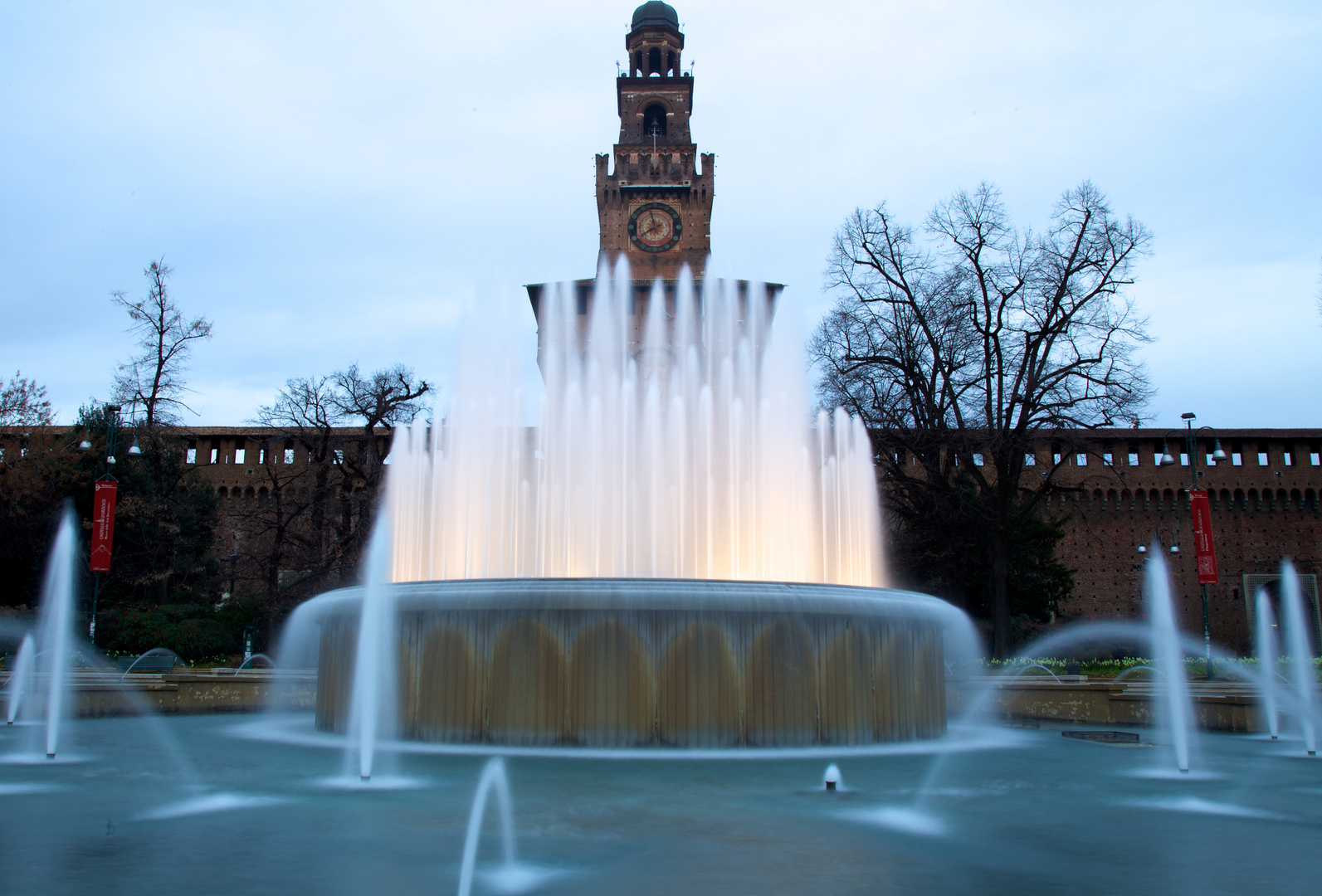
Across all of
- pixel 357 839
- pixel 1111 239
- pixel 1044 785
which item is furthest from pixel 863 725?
pixel 1111 239

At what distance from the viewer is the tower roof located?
169ft

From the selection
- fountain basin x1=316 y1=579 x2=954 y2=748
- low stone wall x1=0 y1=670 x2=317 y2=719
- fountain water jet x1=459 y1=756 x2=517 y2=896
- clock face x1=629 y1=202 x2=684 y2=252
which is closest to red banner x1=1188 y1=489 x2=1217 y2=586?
fountain basin x1=316 y1=579 x2=954 y2=748

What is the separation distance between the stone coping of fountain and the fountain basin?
12mm

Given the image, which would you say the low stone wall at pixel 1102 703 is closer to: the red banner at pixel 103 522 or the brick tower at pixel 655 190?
the red banner at pixel 103 522

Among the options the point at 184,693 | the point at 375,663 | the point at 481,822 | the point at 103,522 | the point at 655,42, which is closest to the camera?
the point at 481,822

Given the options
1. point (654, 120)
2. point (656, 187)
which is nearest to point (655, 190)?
point (656, 187)

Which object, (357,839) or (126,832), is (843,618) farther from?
(126,832)

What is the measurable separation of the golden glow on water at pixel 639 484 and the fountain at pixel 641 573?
0.10 feet

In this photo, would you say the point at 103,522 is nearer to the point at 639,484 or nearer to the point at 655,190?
the point at 639,484

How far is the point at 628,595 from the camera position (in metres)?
9.25

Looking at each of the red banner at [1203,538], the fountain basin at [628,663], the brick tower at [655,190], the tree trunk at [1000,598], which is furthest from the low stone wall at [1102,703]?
the brick tower at [655,190]

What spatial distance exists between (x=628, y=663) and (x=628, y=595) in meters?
0.65

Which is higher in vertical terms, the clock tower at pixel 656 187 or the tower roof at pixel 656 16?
the tower roof at pixel 656 16

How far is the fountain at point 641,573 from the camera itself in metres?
9.28
